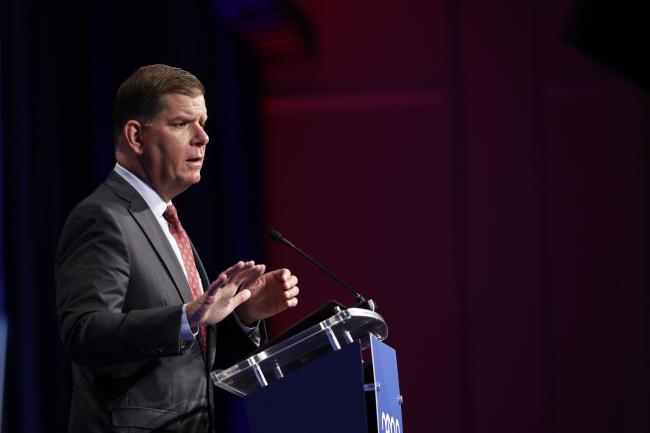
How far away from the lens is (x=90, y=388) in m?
1.65

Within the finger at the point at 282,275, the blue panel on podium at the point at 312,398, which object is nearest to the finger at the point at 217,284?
the blue panel on podium at the point at 312,398

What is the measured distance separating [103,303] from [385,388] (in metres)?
0.55

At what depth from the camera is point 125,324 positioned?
4.92ft

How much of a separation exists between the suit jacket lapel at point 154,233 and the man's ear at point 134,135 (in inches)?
3.5

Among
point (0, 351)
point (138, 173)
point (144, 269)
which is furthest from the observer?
point (0, 351)

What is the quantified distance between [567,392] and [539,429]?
22 cm

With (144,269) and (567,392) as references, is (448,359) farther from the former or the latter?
(144,269)

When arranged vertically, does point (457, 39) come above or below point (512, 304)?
above

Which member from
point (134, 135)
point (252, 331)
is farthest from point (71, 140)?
point (252, 331)

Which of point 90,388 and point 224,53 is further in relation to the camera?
point 224,53

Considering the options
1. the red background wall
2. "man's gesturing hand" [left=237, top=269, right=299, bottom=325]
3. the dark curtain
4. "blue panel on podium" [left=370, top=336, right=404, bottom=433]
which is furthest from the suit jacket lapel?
the red background wall

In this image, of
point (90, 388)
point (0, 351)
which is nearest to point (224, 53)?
point (0, 351)

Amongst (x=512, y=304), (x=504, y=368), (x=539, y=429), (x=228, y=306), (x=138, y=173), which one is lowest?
(x=539, y=429)

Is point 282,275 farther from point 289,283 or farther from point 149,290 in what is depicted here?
point 149,290
